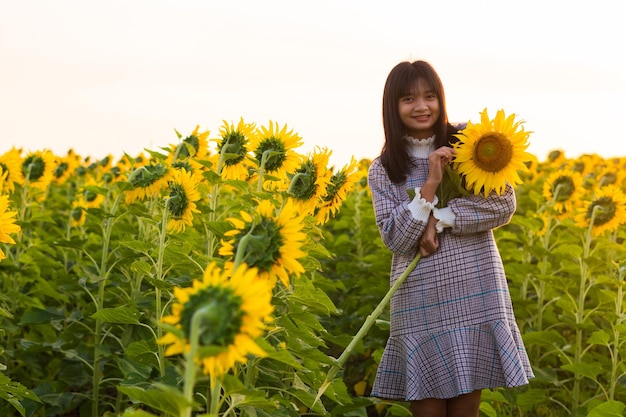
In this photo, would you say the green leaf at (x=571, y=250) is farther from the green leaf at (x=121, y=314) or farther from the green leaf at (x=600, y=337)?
the green leaf at (x=121, y=314)

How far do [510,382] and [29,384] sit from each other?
8.34ft

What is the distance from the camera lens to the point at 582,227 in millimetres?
4633

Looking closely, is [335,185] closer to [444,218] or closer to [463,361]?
[444,218]

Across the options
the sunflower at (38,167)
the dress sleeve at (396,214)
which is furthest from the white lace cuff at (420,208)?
the sunflower at (38,167)

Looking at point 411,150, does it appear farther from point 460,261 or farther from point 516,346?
point 516,346

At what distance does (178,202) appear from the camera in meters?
3.38

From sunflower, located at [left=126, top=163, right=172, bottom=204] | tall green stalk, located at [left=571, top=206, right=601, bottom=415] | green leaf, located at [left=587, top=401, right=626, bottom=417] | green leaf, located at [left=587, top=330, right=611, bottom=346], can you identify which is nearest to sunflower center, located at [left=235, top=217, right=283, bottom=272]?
green leaf, located at [left=587, top=401, right=626, bottom=417]

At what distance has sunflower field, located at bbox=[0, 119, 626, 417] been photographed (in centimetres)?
190

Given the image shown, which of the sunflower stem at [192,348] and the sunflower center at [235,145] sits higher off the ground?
the sunflower center at [235,145]

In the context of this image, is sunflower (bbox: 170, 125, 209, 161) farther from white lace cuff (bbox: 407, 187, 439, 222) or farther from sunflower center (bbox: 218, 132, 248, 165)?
white lace cuff (bbox: 407, 187, 439, 222)

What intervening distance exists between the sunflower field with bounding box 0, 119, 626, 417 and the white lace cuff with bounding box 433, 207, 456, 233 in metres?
0.31

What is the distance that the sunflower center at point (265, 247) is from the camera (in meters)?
1.90

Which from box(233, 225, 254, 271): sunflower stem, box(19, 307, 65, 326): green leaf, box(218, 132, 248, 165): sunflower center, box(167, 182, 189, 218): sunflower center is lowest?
box(19, 307, 65, 326): green leaf

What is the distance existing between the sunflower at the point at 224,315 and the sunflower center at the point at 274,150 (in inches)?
67.0
